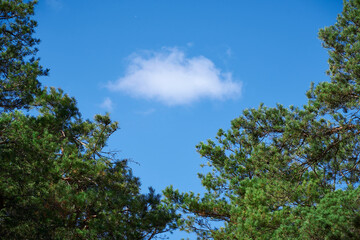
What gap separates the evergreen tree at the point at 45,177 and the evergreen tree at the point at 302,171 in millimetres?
2165

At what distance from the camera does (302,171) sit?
26.4 feet

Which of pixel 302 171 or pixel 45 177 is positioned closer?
pixel 45 177

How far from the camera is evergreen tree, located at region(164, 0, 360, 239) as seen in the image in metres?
5.44

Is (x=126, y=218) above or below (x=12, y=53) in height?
below

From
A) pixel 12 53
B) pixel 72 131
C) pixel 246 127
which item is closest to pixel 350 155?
pixel 246 127

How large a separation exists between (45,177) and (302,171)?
589cm

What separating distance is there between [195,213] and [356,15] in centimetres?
760

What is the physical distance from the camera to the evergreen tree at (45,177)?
5.67 metres

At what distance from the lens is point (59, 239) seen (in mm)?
5945

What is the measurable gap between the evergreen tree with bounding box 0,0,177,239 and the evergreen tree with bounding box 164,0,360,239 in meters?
2.16

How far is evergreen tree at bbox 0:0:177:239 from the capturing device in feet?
18.6

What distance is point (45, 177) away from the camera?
5.89 meters

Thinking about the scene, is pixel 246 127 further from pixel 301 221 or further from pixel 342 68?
pixel 301 221

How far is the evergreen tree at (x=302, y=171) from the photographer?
5441 mm
